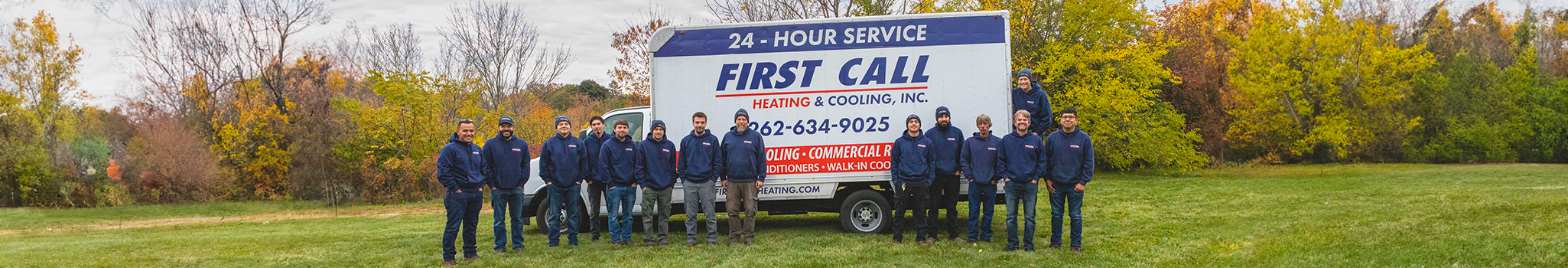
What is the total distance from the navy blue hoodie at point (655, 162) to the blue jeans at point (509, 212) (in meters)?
1.02

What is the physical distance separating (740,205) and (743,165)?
484 millimetres

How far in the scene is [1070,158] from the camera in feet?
22.6

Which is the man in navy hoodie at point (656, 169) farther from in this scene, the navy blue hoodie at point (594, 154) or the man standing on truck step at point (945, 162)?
the man standing on truck step at point (945, 162)

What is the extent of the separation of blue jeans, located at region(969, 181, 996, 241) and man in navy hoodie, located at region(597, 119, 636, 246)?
114 inches

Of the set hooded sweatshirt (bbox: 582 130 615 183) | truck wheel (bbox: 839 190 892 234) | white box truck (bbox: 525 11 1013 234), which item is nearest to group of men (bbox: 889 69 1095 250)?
white box truck (bbox: 525 11 1013 234)

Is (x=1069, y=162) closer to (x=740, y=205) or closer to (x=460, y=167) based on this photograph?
(x=740, y=205)

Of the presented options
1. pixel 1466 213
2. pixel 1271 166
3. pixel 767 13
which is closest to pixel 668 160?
pixel 1466 213

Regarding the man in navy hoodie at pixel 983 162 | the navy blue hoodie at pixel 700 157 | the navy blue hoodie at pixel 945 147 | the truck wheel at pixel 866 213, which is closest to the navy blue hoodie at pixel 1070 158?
the man in navy hoodie at pixel 983 162

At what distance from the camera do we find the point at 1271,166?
2852 centimetres

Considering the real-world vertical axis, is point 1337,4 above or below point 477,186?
above

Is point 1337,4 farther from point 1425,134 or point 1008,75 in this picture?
point 1008,75

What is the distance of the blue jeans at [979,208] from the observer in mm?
7430

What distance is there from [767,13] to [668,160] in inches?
739

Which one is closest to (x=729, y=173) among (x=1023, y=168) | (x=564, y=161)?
(x=564, y=161)
